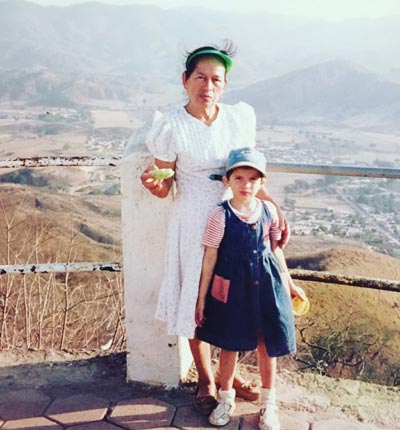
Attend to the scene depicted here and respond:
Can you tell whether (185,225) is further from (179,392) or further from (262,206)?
(179,392)

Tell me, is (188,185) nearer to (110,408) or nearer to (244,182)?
(244,182)

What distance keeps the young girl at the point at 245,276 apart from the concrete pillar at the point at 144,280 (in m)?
0.35

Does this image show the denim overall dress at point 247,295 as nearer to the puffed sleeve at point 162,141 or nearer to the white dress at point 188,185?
the white dress at point 188,185

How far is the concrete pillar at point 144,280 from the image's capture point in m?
2.52

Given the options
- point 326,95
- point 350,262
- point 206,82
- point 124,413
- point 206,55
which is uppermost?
point 326,95

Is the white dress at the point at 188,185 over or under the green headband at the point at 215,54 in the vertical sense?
under

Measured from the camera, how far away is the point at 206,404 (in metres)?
2.48

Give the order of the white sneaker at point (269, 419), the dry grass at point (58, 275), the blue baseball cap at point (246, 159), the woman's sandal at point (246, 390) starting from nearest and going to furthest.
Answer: the blue baseball cap at point (246, 159) < the white sneaker at point (269, 419) < the woman's sandal at point (246, 390) < the dry grass at point (58, 275)

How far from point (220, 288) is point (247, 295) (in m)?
0.12

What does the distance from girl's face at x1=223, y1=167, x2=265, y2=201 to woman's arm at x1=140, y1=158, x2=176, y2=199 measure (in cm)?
27

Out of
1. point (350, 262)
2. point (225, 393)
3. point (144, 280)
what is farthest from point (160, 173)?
point (350, 262)

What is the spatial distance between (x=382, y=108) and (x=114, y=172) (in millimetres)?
58823

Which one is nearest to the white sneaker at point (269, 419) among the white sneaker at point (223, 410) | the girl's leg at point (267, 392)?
the girl's leg at point (267, 392)

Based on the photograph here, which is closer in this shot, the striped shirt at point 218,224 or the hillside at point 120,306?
the striped shirt at point 218,224
